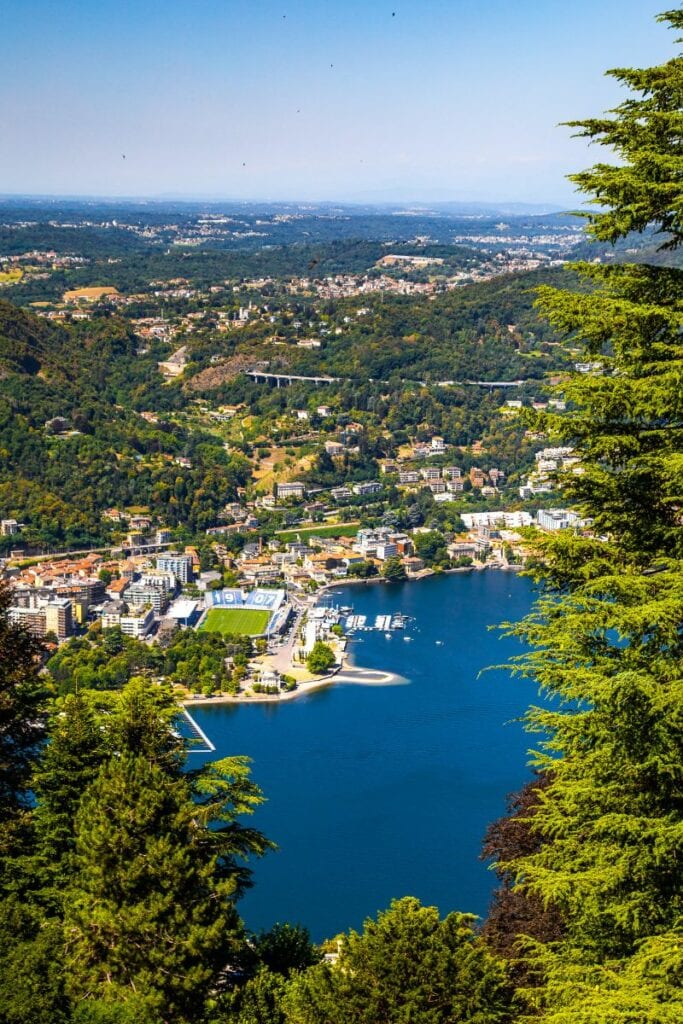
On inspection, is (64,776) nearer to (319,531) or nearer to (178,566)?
(178,566)

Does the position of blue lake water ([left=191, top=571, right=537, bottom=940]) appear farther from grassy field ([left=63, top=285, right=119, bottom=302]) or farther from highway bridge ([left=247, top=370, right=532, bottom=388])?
grassy field ([left=63, top=285, right=119, bottom=302])

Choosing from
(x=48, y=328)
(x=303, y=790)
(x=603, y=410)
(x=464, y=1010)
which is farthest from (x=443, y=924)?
(x=48, y=328)

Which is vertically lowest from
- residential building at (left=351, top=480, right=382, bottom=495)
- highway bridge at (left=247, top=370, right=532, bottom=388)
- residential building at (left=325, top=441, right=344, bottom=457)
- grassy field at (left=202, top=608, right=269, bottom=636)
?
grassy field at (left=202, top=608, right=269, bottom=636)

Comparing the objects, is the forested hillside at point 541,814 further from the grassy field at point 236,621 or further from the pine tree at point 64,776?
the grassy field at point 236,621

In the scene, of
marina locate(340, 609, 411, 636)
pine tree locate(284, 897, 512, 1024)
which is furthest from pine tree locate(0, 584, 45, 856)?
marina locate(340, 609, 411, 636)

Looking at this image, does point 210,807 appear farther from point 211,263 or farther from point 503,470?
→ point 211,263
